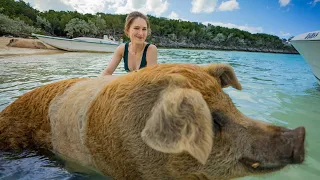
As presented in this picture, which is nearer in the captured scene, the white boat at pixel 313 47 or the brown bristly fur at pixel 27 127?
the brown bristly fur at pixel 27 127

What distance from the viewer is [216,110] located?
1.82 meters

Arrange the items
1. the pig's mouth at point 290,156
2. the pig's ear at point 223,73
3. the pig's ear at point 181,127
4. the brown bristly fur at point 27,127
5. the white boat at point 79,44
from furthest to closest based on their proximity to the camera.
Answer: the white boat at point 79,44 → the brown bristly fur at point 27,127 → the pig's ear at point 223,73 → the pig's mouth at point 290,156 → the pig's ear at point 181,127

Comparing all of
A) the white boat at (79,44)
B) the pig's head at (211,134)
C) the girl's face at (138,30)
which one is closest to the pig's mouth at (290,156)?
the pig's head at (211,134)

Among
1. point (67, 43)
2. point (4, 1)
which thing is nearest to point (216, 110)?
point (67, 43)

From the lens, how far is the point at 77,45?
26734 millimetres

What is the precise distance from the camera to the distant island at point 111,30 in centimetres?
5048

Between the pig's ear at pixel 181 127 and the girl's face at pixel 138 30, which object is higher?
the girl's face at pixel 138 30

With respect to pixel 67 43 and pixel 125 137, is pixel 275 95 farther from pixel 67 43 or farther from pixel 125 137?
pixel 67 43

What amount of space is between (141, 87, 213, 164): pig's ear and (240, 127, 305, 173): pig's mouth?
0.50 meters

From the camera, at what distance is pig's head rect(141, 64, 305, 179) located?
1471 mm

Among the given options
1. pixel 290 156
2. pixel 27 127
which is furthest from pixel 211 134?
pixel 27 127

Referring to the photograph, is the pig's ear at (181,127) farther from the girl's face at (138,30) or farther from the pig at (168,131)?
the girl's face at (138,30)

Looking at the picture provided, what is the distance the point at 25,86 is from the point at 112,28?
3231 inches

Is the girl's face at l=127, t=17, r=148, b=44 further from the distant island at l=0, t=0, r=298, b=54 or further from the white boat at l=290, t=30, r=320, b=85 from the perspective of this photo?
the distant island at l=0, t=0, r=298, b=54
